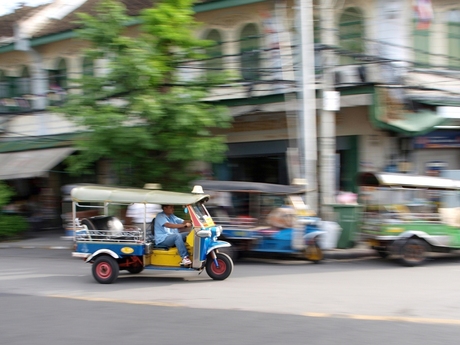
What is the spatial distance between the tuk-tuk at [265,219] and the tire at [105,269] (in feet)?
9.96

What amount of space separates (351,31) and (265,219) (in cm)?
678

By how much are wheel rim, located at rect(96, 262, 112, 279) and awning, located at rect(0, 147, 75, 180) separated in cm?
935

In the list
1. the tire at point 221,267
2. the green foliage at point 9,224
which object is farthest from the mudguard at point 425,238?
the green foliage at point 9,224

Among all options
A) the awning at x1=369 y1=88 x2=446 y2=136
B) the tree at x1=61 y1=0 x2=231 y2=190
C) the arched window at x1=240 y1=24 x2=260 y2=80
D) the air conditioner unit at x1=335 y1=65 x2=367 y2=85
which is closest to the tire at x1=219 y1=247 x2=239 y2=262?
the tree at x1=61 y1=0 x2=231 y2=190

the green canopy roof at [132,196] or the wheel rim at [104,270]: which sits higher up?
the green canopy roof at [132,196]

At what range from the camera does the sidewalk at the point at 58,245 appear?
43.5ft

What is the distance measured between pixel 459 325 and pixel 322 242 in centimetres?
567

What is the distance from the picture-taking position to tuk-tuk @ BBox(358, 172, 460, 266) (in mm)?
11539

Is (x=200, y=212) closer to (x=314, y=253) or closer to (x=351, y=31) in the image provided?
(x=314, y=253)

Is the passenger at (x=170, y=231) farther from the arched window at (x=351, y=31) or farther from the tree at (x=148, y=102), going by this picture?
the arched window at (x=351, y=31)

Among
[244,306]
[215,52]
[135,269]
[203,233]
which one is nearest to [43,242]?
[215,52]

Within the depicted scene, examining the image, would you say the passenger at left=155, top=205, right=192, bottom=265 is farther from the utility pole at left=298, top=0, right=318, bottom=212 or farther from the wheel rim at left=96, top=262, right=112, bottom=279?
the utility pole at left=298, top=0, right=318, bottom=212

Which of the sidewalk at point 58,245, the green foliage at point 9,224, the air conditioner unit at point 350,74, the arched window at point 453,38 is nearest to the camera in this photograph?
the sidewalk at point 58,245

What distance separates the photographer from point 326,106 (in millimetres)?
13680
